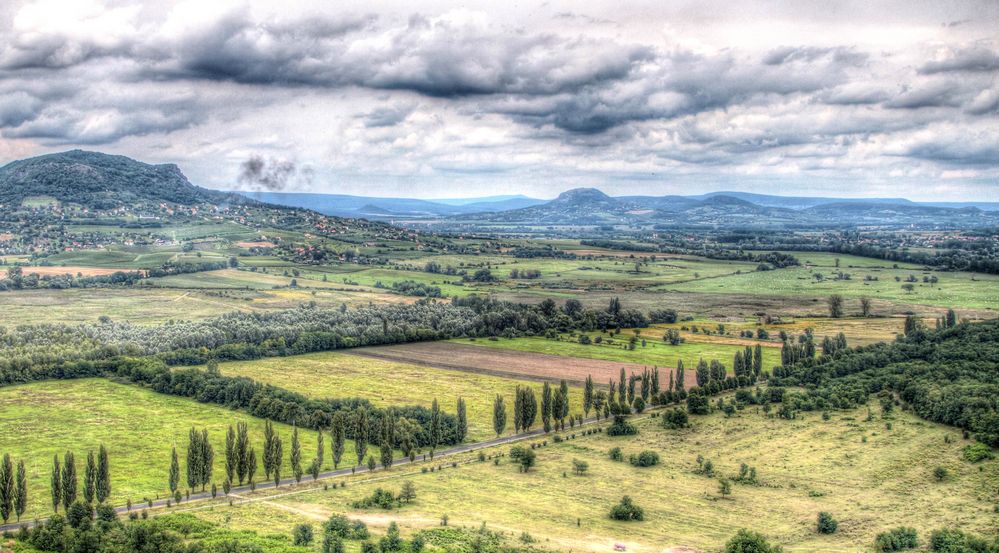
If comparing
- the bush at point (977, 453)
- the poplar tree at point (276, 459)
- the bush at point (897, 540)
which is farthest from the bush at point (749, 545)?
the poplar tree at point (276, 459)

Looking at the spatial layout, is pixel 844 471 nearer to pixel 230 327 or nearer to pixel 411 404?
pixel 411 404

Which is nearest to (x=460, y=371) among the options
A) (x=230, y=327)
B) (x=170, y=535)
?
(x=230, y=327)

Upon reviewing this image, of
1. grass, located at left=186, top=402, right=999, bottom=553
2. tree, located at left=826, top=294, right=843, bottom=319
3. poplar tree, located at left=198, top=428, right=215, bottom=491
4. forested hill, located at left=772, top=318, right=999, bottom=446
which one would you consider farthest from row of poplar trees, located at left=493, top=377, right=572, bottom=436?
tree, located at left=826, top=294, right=843, bottom=319

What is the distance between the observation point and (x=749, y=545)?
6022cm

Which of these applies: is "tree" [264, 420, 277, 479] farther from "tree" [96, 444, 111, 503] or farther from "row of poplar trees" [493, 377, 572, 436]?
"row of poplar trees" [493, 377, 572, 436]

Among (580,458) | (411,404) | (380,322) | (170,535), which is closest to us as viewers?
(170,535)

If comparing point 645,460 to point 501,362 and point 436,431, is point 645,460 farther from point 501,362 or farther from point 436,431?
point 501,362

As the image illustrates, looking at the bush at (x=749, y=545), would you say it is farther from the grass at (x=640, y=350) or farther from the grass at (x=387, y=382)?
the grass at (x=640, y=350)

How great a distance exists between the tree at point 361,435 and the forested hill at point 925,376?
57.7 m

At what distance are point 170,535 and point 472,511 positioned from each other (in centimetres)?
2600

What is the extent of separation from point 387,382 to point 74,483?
5547 centimetres

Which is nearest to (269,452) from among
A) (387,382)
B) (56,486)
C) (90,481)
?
(90,481)

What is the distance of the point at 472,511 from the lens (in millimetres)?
72812

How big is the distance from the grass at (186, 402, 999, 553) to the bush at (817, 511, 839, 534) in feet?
2.38
